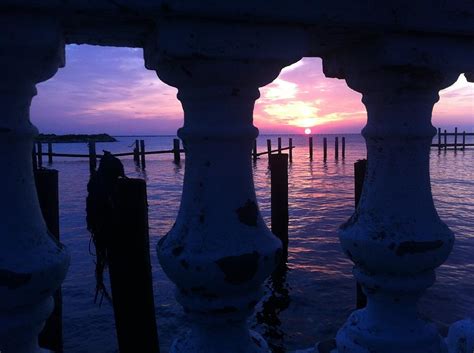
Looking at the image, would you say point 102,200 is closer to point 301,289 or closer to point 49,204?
point 49,204

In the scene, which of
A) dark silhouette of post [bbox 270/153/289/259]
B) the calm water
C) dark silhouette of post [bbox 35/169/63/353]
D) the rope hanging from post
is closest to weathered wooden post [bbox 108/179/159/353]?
the rope hanging from post

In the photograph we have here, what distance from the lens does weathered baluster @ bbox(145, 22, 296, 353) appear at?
1110 millimetres

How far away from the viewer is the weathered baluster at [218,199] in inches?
43.7

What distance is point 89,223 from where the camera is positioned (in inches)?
175

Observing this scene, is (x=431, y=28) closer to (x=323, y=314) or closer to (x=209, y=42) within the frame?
(x=209, y=42)

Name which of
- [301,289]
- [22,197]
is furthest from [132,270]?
[301,289]

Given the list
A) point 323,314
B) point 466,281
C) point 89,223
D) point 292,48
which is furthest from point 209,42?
point 466,281

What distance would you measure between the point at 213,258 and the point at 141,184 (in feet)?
10.9

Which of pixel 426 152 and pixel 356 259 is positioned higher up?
pixel 426 152

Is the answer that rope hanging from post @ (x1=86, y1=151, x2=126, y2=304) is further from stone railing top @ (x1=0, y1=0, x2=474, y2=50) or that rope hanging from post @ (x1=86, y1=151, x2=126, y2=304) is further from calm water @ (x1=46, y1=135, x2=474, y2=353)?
calm water @ (x1=46, y1=135, x2=474, y2=353)

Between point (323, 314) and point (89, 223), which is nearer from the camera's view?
point (89, 223)

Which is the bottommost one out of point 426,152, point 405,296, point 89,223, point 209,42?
point 89,223

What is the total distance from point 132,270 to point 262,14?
154 inches

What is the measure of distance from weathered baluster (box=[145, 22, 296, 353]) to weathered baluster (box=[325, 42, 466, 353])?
14.3 inches
